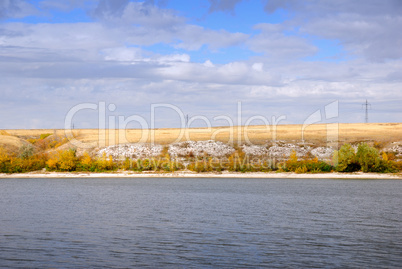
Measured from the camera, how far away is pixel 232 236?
25.3 metres

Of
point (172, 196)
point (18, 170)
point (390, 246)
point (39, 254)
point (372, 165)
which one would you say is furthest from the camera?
point (18, 170)

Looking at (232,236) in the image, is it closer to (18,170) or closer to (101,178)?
(101,178)

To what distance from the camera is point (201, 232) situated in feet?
86.9

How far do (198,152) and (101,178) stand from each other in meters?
21.9

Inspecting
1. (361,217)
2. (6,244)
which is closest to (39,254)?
(6,244)

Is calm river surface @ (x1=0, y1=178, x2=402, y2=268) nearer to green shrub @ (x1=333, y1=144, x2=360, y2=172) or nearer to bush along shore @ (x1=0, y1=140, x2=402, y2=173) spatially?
green shrub @ (x1=333, y1=144, x2=360, y2=172)

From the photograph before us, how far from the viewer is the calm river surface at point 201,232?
19984 mm

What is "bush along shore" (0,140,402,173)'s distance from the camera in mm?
75875

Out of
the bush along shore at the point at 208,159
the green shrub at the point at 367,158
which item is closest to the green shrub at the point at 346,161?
the bush along shore at the point at 208,159

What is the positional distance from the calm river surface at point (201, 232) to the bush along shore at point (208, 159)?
103ft

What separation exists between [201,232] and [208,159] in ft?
196

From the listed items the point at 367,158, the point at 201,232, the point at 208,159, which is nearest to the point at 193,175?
the point at 208,159

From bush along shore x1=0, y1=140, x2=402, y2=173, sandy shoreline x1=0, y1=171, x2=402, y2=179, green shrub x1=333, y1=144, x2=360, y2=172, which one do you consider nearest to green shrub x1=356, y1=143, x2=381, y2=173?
bush along shore x1=0, y1=140, x2=402, y2=173

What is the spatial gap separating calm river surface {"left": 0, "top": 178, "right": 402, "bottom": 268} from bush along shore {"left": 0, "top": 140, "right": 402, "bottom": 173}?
103ft
